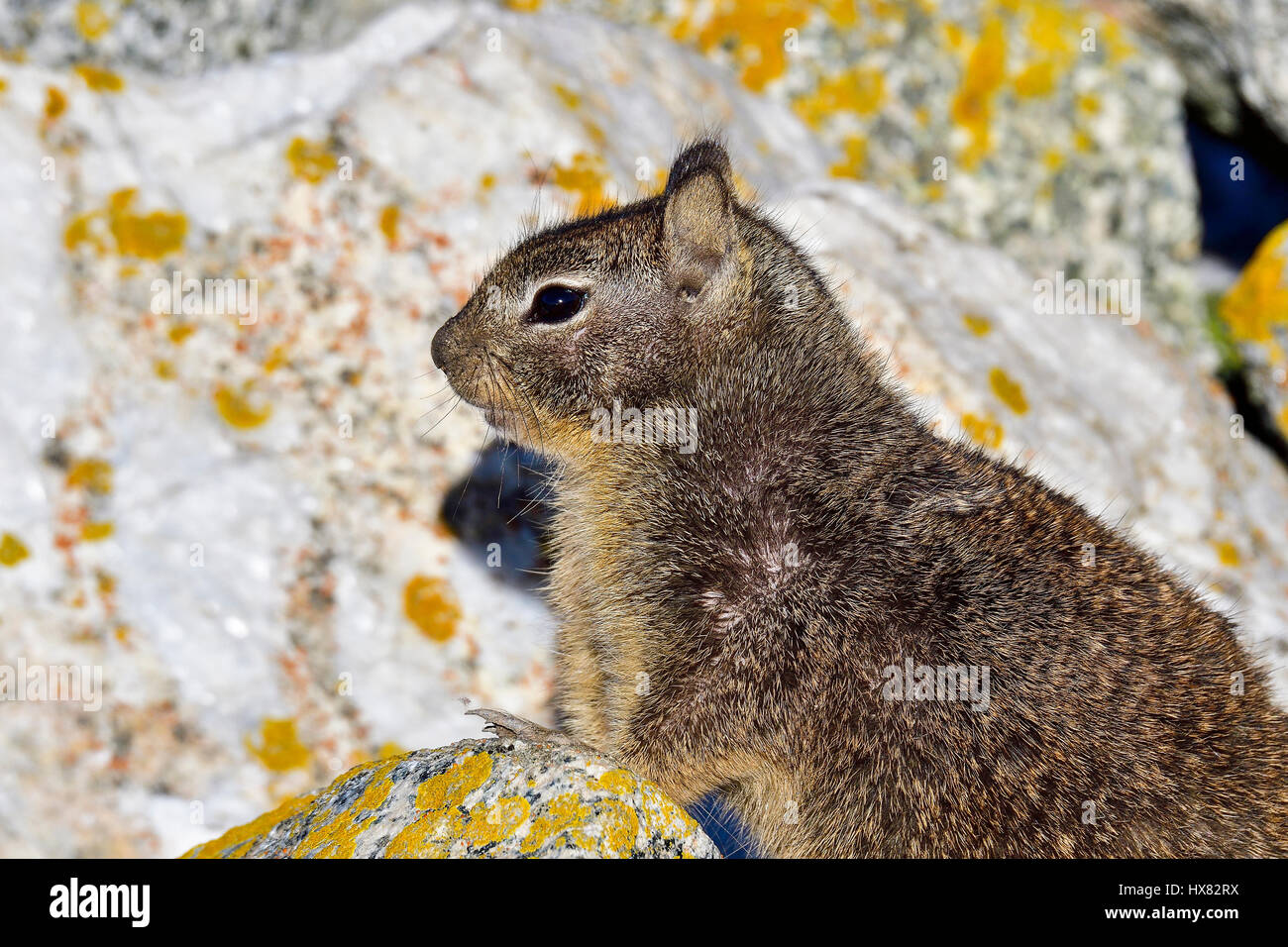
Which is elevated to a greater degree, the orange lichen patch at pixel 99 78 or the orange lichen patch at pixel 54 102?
the orange lichen patch at pixel 99 78

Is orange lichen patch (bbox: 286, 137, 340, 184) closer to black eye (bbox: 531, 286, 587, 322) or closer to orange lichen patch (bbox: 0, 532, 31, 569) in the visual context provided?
black eye (bbox: 531, 286, 587, 322)

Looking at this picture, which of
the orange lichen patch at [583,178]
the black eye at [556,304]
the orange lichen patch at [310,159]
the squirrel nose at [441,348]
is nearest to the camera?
the black eye at [556,304]

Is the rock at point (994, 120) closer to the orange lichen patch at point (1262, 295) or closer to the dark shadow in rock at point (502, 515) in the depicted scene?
the orange lichen patch at point (1262, 295)

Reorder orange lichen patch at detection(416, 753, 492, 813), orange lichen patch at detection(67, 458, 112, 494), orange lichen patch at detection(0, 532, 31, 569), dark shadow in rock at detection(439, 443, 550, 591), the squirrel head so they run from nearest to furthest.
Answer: orange lichen patch at detection(416, 753, 492, 813) < the squirrel head < orange lichen patch at detection(0, 532, 31, 569) < orange lichen patch at detection(67, 458, 112, 494) < dark shadow in rock at detection(439, 443, 550, 591)

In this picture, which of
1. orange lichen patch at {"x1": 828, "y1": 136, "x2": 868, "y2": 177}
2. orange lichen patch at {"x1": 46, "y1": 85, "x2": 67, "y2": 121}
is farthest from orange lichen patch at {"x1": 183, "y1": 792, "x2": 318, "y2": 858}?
orange lichen patch at {"x1": 828, "y1": 136, "x2": 868, "y2": 177}

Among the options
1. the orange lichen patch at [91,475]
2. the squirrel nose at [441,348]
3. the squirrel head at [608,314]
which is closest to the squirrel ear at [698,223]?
the squirrel head at [608,314]

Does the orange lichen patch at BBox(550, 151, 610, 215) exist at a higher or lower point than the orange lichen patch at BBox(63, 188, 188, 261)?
higher
